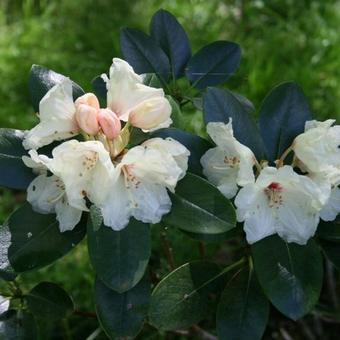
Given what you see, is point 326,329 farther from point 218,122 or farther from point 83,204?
point 83,204

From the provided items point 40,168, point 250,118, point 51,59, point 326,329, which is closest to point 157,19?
point 250,118

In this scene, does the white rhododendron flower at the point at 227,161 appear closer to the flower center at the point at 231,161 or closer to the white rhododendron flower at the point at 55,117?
the flower center at the point at 231,161

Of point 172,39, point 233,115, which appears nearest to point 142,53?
point 172,39

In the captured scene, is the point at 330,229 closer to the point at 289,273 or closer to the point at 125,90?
the point at 289,273

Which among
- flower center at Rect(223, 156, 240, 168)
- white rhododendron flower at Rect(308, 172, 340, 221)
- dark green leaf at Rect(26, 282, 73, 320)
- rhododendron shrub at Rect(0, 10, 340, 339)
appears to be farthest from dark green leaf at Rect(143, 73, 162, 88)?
dark green leaf at Rect(26, 282, 73, 320)

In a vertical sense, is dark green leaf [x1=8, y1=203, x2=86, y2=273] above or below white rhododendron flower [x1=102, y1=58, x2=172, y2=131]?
below

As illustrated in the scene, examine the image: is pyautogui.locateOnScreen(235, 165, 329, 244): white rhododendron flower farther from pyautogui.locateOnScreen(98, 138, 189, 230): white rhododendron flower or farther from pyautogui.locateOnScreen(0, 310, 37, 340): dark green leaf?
pyautogui.locateOnScreen(0, 310, 37, 340): dark green leaf
